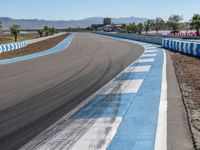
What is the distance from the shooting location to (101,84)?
484 inches

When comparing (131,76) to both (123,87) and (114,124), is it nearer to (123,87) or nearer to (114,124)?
(123,87)

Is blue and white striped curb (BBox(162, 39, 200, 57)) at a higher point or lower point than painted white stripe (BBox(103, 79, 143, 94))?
higher

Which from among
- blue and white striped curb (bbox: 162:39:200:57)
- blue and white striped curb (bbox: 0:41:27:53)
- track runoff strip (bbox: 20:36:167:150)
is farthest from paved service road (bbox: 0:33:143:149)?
blue and white striped curb (bbox: 0:41:27:53)

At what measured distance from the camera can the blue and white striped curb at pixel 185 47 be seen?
22.7 m

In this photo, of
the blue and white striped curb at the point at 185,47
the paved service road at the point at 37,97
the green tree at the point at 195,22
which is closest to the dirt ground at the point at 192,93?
the paved service road at the point at 37,97

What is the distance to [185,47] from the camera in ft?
84.7

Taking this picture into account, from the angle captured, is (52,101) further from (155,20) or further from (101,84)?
(155,20)

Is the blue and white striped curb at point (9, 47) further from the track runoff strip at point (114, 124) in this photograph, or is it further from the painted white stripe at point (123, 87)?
the track runoff strip at point (114, 124)

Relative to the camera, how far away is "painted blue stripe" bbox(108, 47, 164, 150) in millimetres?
5878

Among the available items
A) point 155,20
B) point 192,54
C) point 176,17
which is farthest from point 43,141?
A: point 155,20

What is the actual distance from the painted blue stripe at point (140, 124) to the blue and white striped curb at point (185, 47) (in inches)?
497

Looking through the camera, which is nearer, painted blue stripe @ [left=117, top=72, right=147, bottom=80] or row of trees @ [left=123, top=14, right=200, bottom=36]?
painted blue stripe @ [left=117, top=72, right=147, bottom=80]

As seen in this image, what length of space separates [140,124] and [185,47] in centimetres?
1964

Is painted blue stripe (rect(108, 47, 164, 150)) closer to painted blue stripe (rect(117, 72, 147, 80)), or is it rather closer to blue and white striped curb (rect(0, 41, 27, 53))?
painted blue stripe (rect(117, 72, 147, 80))
